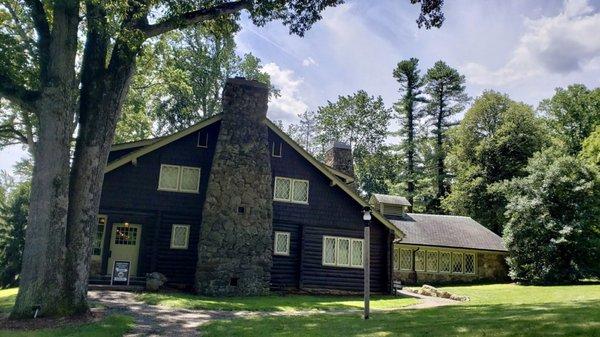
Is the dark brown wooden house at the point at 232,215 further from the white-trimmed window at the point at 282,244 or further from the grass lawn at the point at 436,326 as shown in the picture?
the grass lawn at the point at 436,326

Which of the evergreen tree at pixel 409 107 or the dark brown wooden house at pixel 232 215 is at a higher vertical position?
the evergreen tree at pixel 409 107

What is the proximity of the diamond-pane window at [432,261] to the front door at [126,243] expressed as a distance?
18.5 meters

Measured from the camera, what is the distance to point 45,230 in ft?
35.5

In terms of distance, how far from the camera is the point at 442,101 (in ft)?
167

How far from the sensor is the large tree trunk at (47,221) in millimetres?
10648

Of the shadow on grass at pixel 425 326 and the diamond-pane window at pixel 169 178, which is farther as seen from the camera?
the diamond-pane window at pixel 169 178

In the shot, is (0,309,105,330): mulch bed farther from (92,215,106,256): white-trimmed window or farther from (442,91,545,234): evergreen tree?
(442,91,545,234): evergreen tree

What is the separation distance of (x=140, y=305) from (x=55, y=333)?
490 cm

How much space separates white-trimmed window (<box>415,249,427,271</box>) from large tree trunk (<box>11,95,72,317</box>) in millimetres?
22902

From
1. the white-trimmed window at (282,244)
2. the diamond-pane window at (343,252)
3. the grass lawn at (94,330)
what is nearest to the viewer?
the grass lawn at (94,330)

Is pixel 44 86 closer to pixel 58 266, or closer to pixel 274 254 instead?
pixel 58 266

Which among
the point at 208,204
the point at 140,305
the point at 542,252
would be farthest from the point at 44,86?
the point at 542,252

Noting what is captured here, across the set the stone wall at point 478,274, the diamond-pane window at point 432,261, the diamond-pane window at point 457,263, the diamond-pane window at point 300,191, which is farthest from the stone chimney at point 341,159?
the diamond-pane window at point 457,263

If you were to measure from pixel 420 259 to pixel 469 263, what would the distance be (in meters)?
3.42
